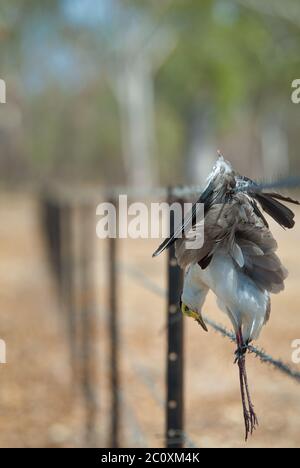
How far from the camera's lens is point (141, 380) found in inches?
154

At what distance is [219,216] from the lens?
116 cm

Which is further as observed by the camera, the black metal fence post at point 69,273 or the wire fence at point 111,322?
the black metal fence post at point 69,273

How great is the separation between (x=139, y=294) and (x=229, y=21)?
12.5 m

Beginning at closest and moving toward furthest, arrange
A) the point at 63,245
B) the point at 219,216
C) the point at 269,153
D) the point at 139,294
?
the point at 219,216 → the point at 63,245 → the point at 139,294 → the point at 269,153

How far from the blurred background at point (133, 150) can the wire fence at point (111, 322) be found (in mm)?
72

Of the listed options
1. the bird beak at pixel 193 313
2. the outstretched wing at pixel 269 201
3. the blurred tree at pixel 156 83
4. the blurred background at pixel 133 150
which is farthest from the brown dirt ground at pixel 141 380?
the blurred tree at pixel 156 83

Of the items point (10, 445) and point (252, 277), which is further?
point (10, 445)

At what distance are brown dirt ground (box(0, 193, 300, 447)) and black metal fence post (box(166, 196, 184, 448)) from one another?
6 cm

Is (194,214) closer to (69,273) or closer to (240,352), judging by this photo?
(240,352)

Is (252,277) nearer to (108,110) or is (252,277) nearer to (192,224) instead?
(192,224)

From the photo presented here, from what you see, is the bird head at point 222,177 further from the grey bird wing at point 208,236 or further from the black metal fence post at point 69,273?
the black metal fence post at point 69,273

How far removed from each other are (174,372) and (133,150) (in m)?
18.7

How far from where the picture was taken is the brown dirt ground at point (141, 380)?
9.84 ft

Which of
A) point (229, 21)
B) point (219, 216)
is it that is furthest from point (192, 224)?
point (229, 21)
